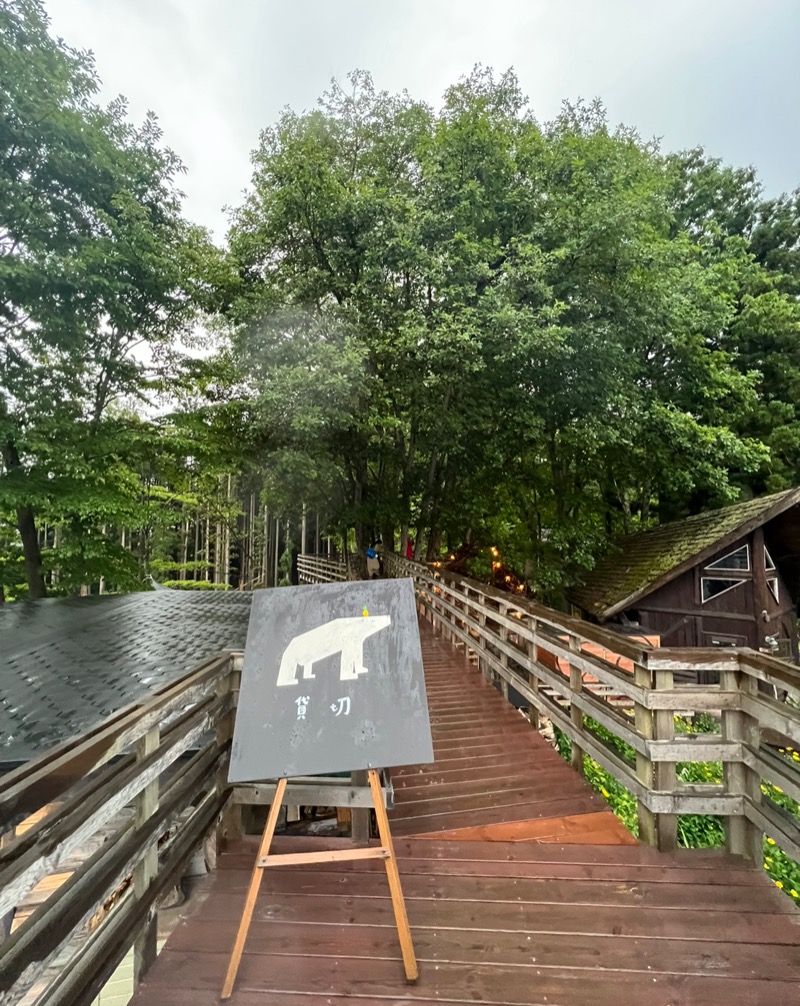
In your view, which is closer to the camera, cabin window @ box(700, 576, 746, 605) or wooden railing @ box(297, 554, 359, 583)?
cabin window @ box(700, 576, 746, 605)

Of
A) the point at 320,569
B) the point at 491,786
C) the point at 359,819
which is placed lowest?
the point at 491,786

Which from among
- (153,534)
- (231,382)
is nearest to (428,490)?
(231,382)

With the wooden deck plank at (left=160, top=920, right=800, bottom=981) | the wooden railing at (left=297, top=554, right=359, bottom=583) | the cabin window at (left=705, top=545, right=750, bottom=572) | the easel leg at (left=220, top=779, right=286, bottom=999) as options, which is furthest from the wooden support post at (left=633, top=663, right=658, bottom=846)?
the wooden railing at (left=297, top=554, right=359, bottom=583)

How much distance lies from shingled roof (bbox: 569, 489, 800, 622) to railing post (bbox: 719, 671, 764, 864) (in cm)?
916

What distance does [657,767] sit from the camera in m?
2.35

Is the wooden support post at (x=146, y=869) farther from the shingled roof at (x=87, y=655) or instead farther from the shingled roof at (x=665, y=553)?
the shingled roof at (x=665, y=553)

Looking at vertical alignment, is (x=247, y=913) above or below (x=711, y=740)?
below

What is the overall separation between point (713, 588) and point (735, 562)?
0.80 metres

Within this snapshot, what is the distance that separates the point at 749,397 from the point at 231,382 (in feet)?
44.9

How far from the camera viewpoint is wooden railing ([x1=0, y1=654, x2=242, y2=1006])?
120 cm

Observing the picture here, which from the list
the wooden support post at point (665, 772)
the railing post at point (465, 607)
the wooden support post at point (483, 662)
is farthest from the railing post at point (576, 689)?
the railing post at point (465, 607)

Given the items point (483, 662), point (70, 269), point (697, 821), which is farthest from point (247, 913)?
point (70, 269)

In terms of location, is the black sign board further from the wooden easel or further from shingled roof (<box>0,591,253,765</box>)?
shingled roof (<box>0,591,253,765</box>)

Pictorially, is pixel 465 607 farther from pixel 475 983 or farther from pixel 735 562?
pixel 735 562
